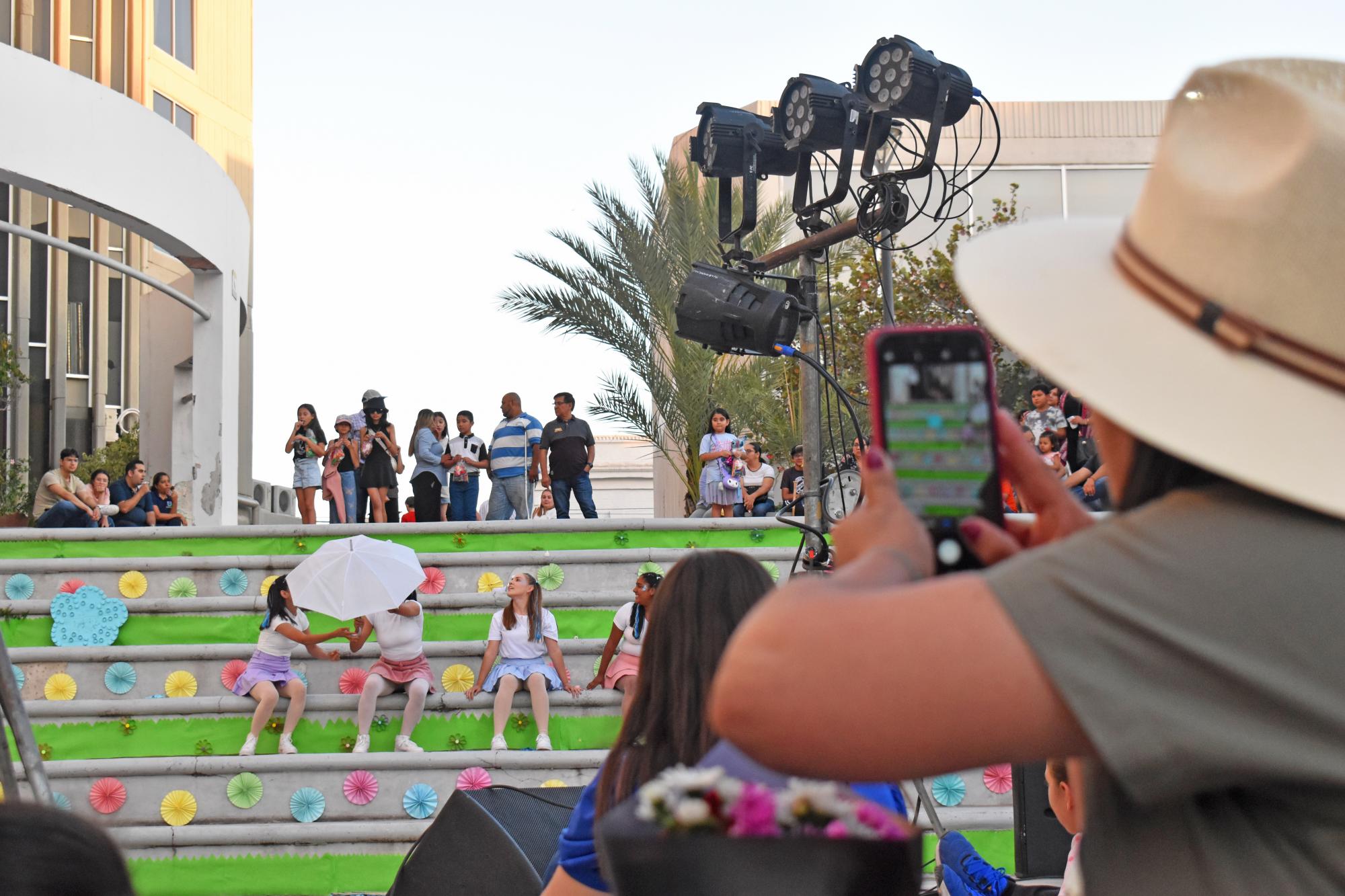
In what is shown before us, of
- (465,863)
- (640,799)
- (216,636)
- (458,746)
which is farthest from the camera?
(216,636)

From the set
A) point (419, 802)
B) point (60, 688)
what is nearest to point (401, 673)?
point (419, 802)

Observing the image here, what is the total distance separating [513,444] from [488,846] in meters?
9.33

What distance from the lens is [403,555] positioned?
9.27 meters

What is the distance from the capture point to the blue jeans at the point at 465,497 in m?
13.6

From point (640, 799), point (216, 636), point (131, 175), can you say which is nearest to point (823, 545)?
point (640, 799)

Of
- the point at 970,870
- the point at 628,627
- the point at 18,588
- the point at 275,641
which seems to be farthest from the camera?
the point at 18,588

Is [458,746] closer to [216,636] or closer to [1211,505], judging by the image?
[216,636]

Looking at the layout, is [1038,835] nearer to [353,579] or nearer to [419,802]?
[419,802]

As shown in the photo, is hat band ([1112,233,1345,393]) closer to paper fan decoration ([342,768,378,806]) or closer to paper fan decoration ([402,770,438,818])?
paper fan decoration ([402,770,438,818])

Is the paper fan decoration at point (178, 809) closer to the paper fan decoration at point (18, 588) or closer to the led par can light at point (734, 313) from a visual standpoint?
the paper fan decoration at point (18, 588)

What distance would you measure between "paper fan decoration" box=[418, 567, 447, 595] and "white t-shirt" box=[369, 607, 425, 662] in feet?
3.83

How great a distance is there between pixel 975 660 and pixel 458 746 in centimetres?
855

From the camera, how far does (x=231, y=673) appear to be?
31.3 feet

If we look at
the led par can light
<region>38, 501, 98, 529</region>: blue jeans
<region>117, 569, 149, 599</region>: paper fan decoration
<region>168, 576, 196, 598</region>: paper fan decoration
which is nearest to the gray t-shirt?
the led par can light
